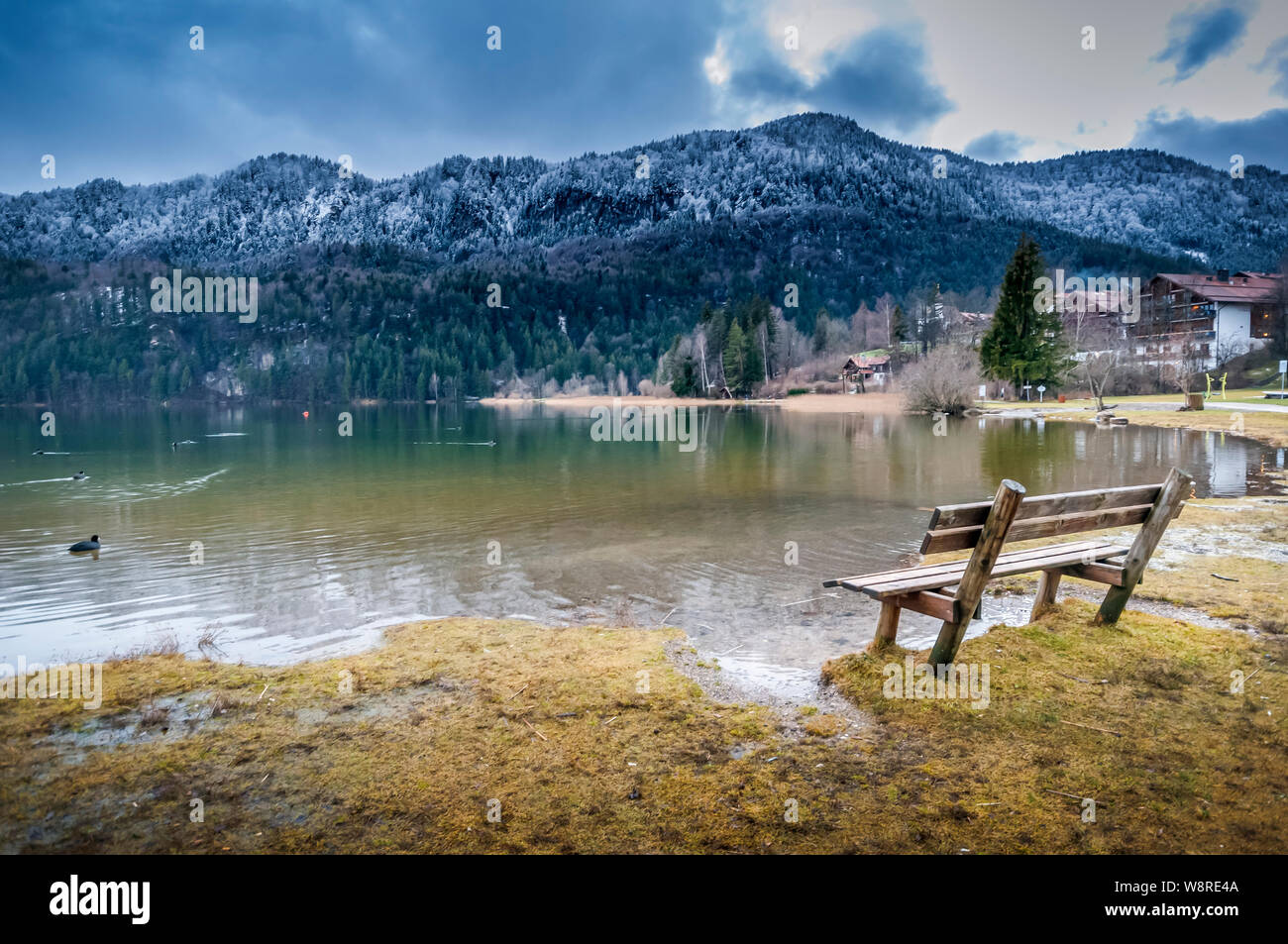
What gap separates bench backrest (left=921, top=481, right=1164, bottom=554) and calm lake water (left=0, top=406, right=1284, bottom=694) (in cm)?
191

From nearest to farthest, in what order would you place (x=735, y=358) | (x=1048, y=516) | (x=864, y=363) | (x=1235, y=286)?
(x=1048, y=516) → (x=1235, y=286) → (x=735, y=358) → (x=864, y=363)

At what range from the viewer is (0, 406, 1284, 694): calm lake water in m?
10.3

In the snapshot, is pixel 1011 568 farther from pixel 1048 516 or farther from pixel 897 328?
pixel 897 328

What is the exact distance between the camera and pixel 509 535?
687 inches

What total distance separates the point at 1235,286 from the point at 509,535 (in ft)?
346

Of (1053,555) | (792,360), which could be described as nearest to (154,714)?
(1053,555)

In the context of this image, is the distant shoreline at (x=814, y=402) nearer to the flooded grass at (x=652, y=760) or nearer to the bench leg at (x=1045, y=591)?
the bench leg at (x=1045, y=591)

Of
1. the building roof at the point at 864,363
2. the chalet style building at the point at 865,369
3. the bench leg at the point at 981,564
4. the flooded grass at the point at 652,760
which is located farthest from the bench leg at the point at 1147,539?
the building roof at the point at 864,363

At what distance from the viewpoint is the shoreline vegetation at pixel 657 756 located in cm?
436

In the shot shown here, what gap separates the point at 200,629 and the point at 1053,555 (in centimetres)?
1044

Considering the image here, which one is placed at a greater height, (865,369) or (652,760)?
(865,369)

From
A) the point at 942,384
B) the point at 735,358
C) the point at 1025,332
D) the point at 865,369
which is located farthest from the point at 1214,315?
the point at 735,358

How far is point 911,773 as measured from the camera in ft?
16.6
